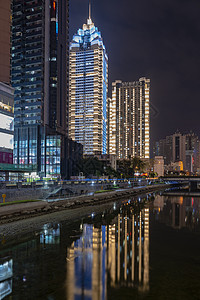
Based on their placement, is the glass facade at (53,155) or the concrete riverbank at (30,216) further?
the glass facade at (53,155)

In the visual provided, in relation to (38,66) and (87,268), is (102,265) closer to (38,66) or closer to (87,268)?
(87,268)

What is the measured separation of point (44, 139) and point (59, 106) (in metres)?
29.3

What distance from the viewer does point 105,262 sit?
79.6 ft

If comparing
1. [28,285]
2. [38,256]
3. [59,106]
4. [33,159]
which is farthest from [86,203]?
[59,106]

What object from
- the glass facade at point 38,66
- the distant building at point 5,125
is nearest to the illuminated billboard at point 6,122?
the distant building at point 5,125

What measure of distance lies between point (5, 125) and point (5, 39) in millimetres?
40258

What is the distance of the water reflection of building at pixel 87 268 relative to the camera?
18.2 metres

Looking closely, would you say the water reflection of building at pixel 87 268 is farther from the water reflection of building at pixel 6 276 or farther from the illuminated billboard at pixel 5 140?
the illuminated billboard at pixel 5 140

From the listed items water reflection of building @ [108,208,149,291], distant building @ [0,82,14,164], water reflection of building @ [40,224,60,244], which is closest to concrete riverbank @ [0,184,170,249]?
water reflection of building @ [40,224,60,244]

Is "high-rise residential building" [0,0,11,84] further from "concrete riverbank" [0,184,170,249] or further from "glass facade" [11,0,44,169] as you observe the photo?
"concrete riverbank" [0,184,170,249]

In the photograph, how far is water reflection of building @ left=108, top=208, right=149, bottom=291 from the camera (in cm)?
2030

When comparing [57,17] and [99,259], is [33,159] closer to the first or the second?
[57,17]

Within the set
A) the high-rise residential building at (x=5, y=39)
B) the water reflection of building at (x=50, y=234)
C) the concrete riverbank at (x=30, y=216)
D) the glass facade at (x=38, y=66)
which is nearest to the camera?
the water reflection of building at (x=50, y=234)

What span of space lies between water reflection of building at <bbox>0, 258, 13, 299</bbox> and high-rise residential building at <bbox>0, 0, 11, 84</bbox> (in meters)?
103
